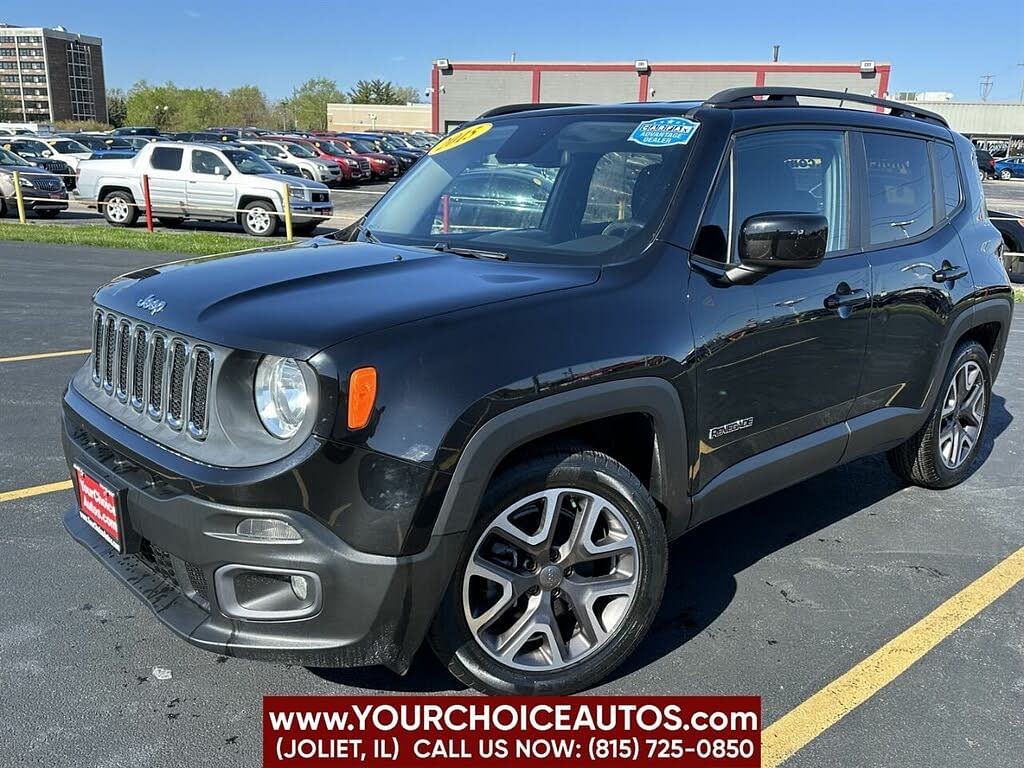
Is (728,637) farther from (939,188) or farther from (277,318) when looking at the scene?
(939,188)

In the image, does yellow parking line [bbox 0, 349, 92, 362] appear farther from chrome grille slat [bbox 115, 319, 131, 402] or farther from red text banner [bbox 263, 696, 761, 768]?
red text banner [bbox 263, 696, 761, 768]

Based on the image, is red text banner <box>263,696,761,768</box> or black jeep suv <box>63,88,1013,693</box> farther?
red text banner <box>263,696,761,768</box>

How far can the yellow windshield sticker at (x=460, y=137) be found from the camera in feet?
13.5

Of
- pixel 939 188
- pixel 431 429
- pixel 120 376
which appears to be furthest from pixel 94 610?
pixel 939 188

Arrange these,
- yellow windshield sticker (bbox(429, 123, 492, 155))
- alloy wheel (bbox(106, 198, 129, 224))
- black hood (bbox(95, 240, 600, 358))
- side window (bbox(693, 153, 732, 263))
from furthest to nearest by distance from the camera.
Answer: alloy wheel (bbox(106, 198, 129, 224)) < yellow windshield sticker (bbox(429, 123, 492, 155)) < side window (bbox(693, 153, 732, 263)) < black hood (bbox(95, 240, 600, 358))

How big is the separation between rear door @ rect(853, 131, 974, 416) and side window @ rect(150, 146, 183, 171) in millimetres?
16744

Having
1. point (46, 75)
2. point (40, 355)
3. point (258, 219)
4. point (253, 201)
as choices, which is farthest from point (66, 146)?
point (46, 75)

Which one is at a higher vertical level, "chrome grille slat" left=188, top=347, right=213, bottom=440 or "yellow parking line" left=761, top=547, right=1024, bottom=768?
"chrome grille slat" left=188, top=347, right=213, bottom=440

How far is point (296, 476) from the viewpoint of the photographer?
230cm

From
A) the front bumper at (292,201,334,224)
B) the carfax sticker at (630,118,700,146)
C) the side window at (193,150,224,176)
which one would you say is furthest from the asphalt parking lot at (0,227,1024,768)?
the side window at (193,150,224,176)

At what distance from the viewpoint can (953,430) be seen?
4.79 metres

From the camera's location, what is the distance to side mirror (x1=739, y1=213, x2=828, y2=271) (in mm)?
3029

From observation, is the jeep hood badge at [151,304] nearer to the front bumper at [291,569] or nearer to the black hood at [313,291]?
the black hood at [313,291]

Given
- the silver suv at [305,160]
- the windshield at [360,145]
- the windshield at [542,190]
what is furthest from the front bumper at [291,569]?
the windshield at [360,145]
